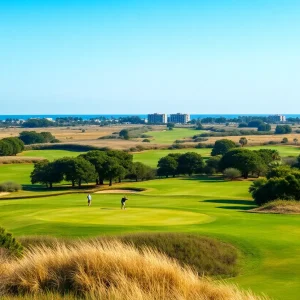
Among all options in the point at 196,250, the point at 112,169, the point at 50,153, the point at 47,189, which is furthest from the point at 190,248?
the point at 50,153

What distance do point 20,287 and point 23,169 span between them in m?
91.5

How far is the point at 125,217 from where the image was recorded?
111 feet

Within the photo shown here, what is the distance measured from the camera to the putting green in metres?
31.7

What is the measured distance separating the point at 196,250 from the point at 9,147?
99556 millimetres

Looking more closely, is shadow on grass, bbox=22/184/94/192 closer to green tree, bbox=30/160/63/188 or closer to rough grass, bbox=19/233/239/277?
green tree, bbox=30/160/63/188

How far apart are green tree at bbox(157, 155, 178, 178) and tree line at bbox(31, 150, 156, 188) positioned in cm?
682

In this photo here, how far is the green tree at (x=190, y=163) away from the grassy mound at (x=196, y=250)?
65.1 metres

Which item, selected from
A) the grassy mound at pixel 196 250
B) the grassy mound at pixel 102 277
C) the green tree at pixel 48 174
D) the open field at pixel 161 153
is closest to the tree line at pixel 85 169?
the green tree at pixel 48 174

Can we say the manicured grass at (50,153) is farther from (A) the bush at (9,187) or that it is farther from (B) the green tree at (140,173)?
(A) the bush at (9,187)

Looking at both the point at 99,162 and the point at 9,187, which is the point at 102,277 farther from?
the point at 99,162

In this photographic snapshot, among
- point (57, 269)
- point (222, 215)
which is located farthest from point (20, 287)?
point (222, 215)

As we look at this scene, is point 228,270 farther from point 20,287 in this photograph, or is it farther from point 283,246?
point 20,287

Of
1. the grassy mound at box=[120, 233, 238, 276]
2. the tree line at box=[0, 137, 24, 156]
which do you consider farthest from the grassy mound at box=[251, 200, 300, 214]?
the tree line at box=[0, 137, 24, 156]

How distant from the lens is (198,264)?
2225 centimetres
